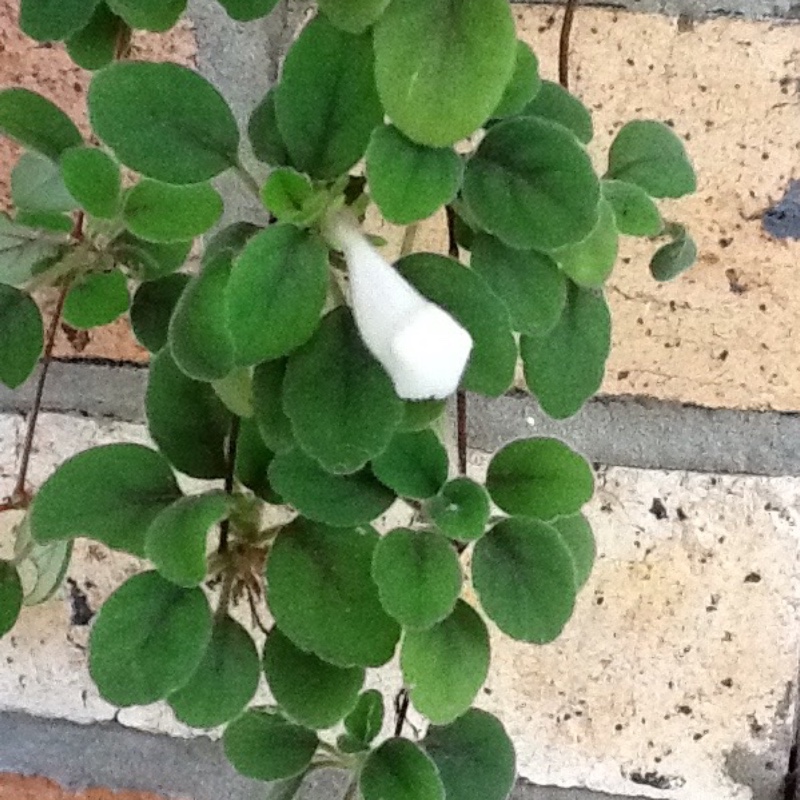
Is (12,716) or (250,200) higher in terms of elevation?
(250,200)

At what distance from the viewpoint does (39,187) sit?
309mm

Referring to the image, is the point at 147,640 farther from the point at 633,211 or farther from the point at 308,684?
the point at 633,211

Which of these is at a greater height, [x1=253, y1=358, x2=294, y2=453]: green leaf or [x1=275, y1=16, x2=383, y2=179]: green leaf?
[x1=275, y1=16, x2=383, y2=179]: green leaf

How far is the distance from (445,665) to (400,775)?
4cm

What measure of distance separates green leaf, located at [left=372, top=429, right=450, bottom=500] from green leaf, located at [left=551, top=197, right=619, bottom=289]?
0.05 m

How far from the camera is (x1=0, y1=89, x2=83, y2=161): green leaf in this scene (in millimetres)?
265

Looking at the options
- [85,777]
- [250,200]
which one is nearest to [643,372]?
[250,200]

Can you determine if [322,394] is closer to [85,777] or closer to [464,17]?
[464,17]

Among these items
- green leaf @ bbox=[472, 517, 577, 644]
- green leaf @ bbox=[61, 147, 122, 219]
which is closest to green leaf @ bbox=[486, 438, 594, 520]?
green leaf @ bbox=[472, 517, 577, 644]

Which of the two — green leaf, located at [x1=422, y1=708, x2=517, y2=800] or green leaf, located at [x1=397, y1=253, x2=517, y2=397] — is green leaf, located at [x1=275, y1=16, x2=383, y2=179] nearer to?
green leaf, located at [x1=397, y1=253, x2=517, y2=397]

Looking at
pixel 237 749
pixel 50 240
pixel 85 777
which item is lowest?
pixel 85 777

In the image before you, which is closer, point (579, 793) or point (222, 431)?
point (222, 431)

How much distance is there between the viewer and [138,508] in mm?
261

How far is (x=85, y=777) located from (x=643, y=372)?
0.28 m
